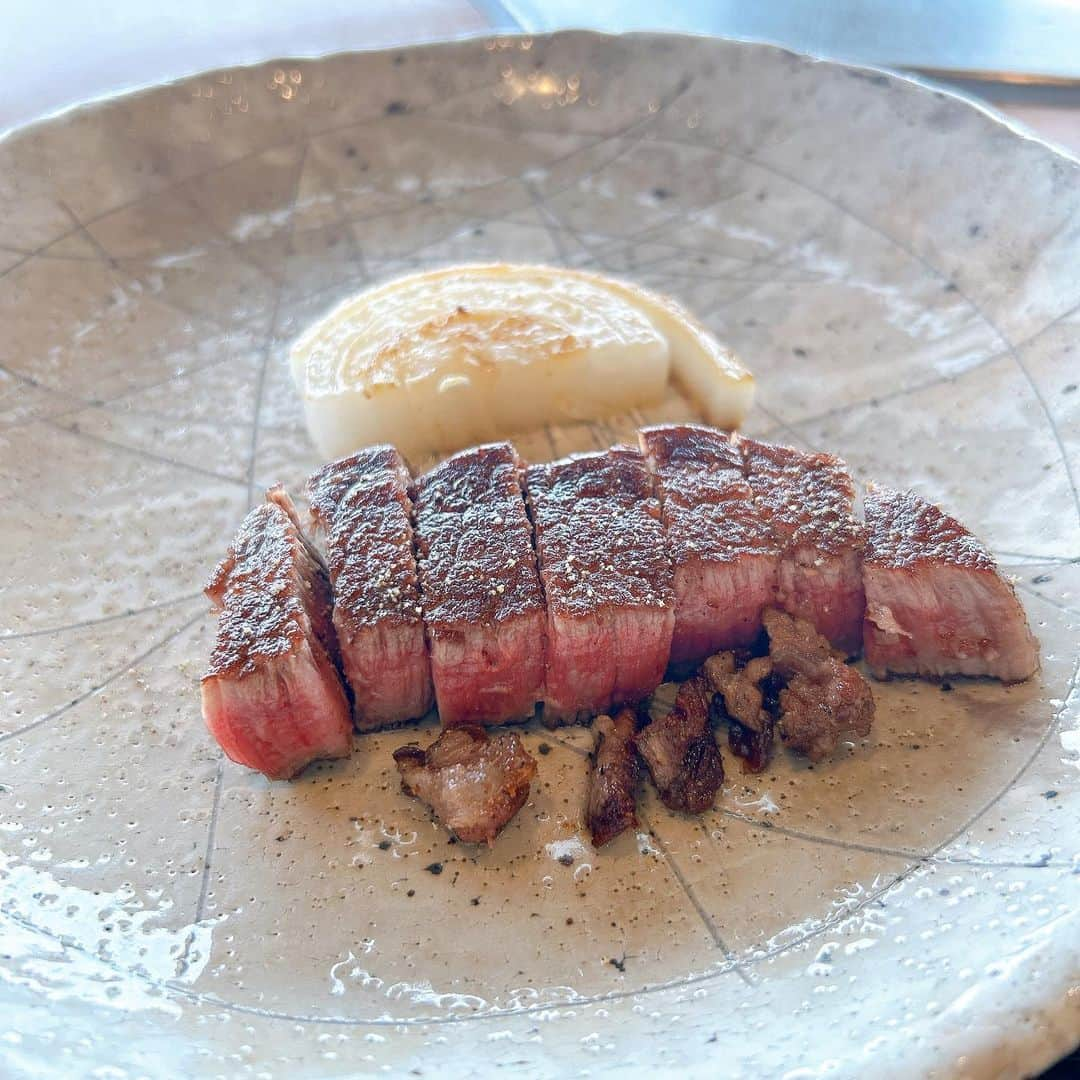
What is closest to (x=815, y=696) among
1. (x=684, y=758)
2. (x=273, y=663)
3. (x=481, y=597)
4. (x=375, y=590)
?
(x=684, y=758)

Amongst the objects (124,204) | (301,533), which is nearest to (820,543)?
(301,533)

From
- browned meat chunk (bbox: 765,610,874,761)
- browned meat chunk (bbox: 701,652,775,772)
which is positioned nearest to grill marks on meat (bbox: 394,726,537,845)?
browned meat chunk (bbox: 701,652,775,772)

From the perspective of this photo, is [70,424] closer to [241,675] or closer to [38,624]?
[38,624]

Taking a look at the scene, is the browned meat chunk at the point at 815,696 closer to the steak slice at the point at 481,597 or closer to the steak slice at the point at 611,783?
the steak slice at the point at 611,783

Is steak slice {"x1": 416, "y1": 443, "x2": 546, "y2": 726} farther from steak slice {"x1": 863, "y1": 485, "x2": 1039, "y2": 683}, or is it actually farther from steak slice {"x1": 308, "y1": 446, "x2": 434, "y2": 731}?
steak slice {"x1": 863, "y1": 485, "x2": 1039, "y2": 683}

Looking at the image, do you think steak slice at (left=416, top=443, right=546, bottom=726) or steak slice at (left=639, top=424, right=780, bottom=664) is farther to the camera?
steak slice at (left=639, top=424, right=780, bottom=664)
